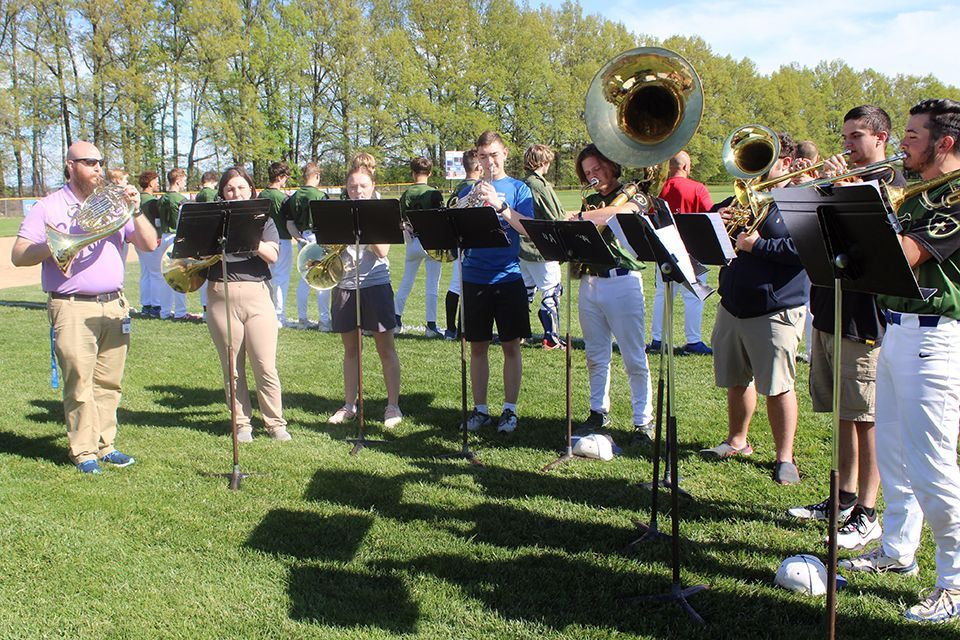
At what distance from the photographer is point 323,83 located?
4606 cm

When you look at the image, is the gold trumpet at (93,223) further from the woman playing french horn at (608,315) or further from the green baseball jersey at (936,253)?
the green baseball jersey at (936,253)

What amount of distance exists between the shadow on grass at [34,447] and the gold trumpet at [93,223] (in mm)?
1607

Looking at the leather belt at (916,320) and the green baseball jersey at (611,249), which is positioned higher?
the green baseball jersey at (611,249)

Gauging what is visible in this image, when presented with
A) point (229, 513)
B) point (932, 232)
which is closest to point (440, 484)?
point (229, 513)

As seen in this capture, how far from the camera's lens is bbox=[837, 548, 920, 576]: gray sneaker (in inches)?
151

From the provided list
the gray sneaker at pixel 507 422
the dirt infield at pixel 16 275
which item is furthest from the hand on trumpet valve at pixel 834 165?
the dirt infield at pixel 16 275

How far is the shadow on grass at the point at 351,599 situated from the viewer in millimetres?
3553

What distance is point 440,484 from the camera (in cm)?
520

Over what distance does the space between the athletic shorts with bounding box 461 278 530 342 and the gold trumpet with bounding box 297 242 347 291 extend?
3.71 ft

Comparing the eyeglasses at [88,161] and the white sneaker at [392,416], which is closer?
the eyeglasses at [88,161]

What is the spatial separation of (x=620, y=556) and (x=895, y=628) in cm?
132

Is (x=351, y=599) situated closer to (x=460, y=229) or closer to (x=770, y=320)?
(x=460, y=229)

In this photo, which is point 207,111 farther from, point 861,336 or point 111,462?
point 861,336

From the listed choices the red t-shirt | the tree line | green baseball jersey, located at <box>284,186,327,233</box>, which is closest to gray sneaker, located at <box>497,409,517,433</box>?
the red t-shirt
